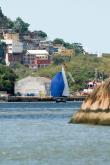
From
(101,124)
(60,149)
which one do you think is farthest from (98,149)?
(101,124)

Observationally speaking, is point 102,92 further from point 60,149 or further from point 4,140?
point 60,149

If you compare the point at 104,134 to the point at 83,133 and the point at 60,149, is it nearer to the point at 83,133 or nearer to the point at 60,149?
the point at 83,133

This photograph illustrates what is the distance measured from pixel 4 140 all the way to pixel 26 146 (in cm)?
542

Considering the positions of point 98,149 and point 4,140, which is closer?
point 98,149

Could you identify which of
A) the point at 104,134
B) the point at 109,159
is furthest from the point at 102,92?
the point at 109,159

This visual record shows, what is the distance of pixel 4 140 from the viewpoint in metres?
65.2

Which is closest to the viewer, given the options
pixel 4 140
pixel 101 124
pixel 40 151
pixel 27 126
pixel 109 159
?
pixel 109 159

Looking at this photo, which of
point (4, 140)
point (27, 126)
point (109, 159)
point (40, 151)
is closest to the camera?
point (109, 159)

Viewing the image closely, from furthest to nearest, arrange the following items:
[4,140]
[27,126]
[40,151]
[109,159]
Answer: [27,126] < [4,140] < [40,151] < [109,159]

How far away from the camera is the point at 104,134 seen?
67.1 m

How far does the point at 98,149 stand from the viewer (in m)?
57.3

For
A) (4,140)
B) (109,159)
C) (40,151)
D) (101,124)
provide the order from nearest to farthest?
(109,159), (40,151), (4,140), (101,124)

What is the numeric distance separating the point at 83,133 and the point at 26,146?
9.52 m

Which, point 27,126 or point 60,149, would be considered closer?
point 60,149
